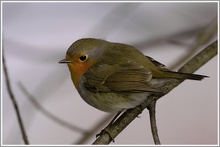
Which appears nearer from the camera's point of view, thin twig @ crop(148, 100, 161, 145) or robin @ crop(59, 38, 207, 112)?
thin twig @ crop(148, 100, 161, 145)

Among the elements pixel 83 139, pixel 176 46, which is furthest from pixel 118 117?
pixel 176 46

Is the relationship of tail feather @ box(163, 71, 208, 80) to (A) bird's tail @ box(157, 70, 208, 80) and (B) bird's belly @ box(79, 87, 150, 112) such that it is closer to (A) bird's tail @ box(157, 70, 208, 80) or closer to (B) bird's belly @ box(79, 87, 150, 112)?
(A) bird's tail @ box(157, 70, 208, 80)

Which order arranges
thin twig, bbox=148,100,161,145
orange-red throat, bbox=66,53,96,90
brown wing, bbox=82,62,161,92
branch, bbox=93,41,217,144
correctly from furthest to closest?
orange-red throat, bbox=66,53,96,90 < brown wing, bbox=82,62,161,92 < branch, bbox=93,41,217,144 < thin twig, bbox=148,100,161,145

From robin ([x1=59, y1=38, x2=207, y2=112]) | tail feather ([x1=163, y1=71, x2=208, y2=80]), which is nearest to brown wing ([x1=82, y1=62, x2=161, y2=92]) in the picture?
robin ([x1=59, y1=38, x2=207, y2=112])

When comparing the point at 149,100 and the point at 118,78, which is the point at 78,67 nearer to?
the point at 118,78

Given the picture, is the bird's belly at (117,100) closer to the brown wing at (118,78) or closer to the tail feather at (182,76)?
the brown wing at (118,78)

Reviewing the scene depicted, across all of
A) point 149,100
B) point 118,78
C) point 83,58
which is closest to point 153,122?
point 149,100

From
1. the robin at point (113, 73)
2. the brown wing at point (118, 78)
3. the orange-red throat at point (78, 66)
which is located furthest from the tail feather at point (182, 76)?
the orange-red throat at point (78, 66)
